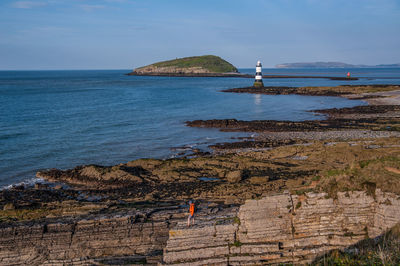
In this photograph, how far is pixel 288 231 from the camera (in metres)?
10.4

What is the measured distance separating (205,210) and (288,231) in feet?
14.0

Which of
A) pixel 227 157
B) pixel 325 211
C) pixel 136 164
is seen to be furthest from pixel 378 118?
pixel 325 211

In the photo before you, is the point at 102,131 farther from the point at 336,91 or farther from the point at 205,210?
the point at 336,91

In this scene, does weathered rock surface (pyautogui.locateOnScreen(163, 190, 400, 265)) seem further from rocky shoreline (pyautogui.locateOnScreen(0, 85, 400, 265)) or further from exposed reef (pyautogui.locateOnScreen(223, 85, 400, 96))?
exposed reef (pyautogui.locateOnScreen(223, 85, 400, 96))

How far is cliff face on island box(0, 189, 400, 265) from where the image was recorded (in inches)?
391

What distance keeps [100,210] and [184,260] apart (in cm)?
710

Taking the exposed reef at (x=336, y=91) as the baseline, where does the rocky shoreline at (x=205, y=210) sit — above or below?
below

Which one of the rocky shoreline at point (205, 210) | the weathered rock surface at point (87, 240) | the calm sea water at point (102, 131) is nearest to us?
the rocky shoreline at point (205, 210)

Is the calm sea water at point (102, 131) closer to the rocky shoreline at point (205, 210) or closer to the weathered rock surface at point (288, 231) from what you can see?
the rocky shoreline at point (205, 210)

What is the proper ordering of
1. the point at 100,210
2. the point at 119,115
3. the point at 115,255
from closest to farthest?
the point at 115,255, the point at 100,210, the point at 119,115

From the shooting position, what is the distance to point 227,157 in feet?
82.0

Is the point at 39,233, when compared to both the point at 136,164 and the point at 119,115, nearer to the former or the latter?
the point at 136,164

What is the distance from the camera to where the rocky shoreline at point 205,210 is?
10141mm

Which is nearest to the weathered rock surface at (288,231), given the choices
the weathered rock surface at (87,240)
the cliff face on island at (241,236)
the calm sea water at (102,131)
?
the cliff face on island at (241,236)
